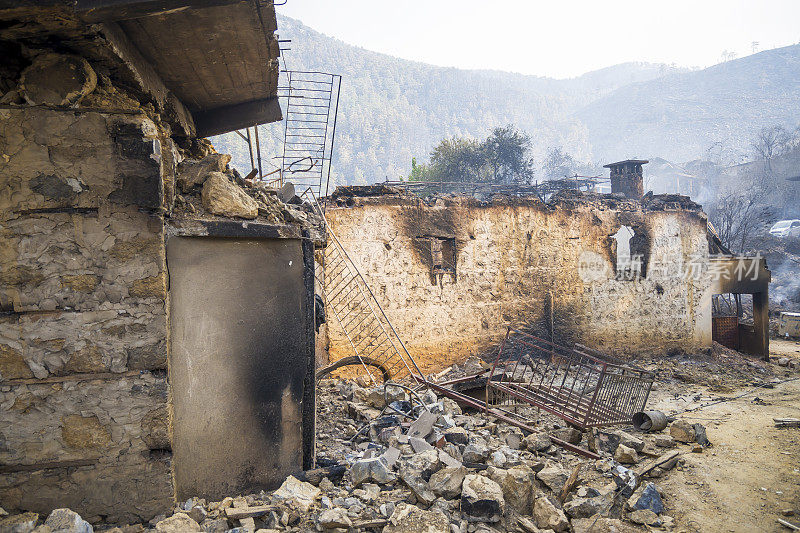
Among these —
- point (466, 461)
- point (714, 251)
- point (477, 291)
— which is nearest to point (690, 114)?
point (714, 251)

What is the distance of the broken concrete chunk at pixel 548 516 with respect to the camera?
3820mm

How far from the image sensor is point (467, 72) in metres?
126

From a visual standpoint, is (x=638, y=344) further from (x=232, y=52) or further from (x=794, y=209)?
(x=794, y=209)

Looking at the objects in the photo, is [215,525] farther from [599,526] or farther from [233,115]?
[233,115]

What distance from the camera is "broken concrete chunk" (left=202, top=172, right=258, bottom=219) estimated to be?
12.3ft

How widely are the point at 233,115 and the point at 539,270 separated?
8916 millimetres

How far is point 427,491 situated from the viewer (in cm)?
382

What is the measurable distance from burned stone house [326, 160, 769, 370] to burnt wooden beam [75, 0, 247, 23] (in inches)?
273

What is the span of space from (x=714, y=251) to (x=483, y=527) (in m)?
15.5

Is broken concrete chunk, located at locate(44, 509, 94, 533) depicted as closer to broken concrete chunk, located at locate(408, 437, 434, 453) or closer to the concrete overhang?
broken concrete chunk, located at locate(408, 437, 434, 453)

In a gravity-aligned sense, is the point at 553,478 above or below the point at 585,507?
above

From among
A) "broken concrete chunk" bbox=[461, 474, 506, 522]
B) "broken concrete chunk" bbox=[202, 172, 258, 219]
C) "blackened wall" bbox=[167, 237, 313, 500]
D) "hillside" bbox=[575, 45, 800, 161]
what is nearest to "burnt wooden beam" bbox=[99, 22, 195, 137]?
"broken concrete chunk" bbox=[202, 172, 258, 219]

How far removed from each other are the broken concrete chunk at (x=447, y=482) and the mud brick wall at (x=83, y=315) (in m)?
2.06

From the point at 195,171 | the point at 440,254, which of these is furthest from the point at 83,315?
the point at 440,254
